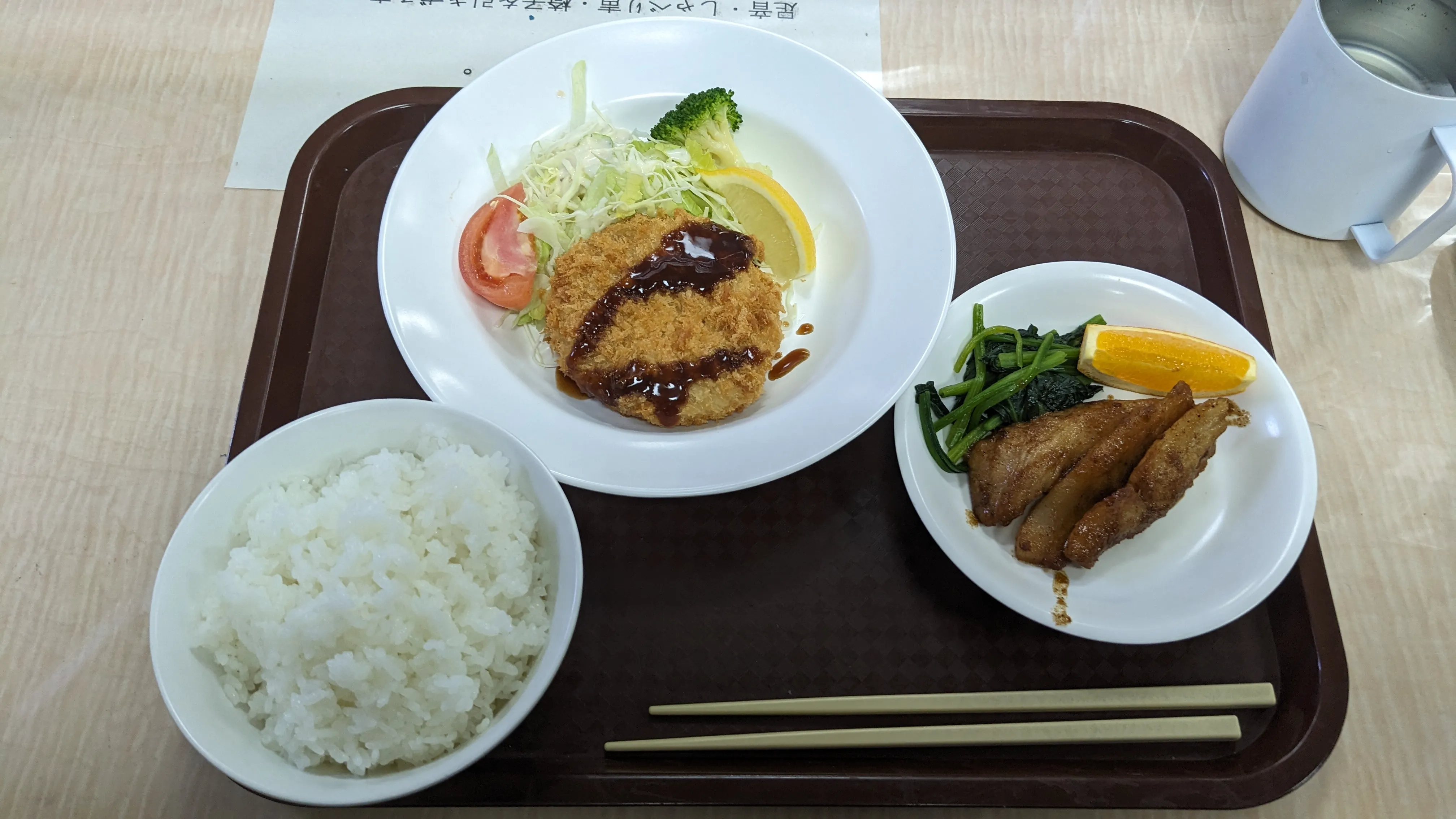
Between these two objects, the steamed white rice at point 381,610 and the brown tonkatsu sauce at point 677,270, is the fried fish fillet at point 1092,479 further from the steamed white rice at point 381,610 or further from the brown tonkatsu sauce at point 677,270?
the steamed white rice at point 381,610

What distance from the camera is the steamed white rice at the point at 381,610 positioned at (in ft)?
5.01

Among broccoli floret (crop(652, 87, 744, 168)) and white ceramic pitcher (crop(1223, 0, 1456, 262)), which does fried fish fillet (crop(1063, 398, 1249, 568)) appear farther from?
broccoli floret (crop(652, 87, 744, 168))

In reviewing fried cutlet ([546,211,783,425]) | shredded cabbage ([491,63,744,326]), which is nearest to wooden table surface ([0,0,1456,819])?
shredded cabbage ([491,63,744,326])

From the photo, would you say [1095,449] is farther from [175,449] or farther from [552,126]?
[175,449]

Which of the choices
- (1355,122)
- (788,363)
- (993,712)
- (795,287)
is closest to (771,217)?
(795,287)

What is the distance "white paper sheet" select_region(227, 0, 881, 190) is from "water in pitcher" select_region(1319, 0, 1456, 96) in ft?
4.47

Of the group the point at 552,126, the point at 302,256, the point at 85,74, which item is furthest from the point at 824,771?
the point at 85,74

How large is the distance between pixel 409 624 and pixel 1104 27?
2.96 meters

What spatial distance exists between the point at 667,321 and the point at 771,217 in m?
0.48

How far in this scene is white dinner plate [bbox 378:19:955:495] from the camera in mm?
1925

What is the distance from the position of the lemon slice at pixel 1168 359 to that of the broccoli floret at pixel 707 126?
1.14 m

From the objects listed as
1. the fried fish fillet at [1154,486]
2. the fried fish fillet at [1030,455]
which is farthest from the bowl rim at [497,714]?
the fried fish fillet at [1154,486]

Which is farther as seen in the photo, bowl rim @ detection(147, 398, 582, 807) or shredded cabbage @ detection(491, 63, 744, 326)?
shredded cabbage @ detection(491, 63, 744, 326)

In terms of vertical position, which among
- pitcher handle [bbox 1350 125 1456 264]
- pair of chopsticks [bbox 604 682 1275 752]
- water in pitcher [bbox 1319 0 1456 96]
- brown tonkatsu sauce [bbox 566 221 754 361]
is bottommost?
pair of chopsticks [bbox 604 682 1275 752]
